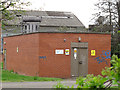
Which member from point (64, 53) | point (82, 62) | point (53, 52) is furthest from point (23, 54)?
point (82, 62)

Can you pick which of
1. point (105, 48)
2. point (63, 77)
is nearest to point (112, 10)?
point (105, 48)

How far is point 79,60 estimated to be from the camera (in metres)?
22.2

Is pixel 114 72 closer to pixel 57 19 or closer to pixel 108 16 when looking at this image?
pixel 108 16

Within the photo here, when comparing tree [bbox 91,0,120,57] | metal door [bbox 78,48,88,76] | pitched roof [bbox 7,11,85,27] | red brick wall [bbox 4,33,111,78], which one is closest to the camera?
red brick wall [bbox 4,33,111,78]

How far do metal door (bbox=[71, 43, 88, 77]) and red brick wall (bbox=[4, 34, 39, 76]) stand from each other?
8.19 ft

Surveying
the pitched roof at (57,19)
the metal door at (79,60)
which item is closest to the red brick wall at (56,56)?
the metal door at (79,60)

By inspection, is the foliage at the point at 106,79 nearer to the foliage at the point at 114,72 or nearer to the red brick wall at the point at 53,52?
the foliage at the point at 114,72

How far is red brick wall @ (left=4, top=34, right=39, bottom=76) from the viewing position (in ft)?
72.1

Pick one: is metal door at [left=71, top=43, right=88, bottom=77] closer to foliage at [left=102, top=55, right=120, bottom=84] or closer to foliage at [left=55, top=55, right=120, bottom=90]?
foliage at [left=55, top=55, right=120, bottom=90]

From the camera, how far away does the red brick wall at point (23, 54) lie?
2198 centimetres

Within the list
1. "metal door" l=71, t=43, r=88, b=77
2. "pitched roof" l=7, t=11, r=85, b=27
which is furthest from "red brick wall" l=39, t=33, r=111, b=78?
"pitched roof" l=7, t=11, r=85, b=27

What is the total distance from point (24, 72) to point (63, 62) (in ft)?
12.3

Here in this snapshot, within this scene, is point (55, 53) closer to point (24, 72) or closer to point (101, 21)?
point (24, 72)

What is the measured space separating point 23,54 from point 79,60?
474cm
